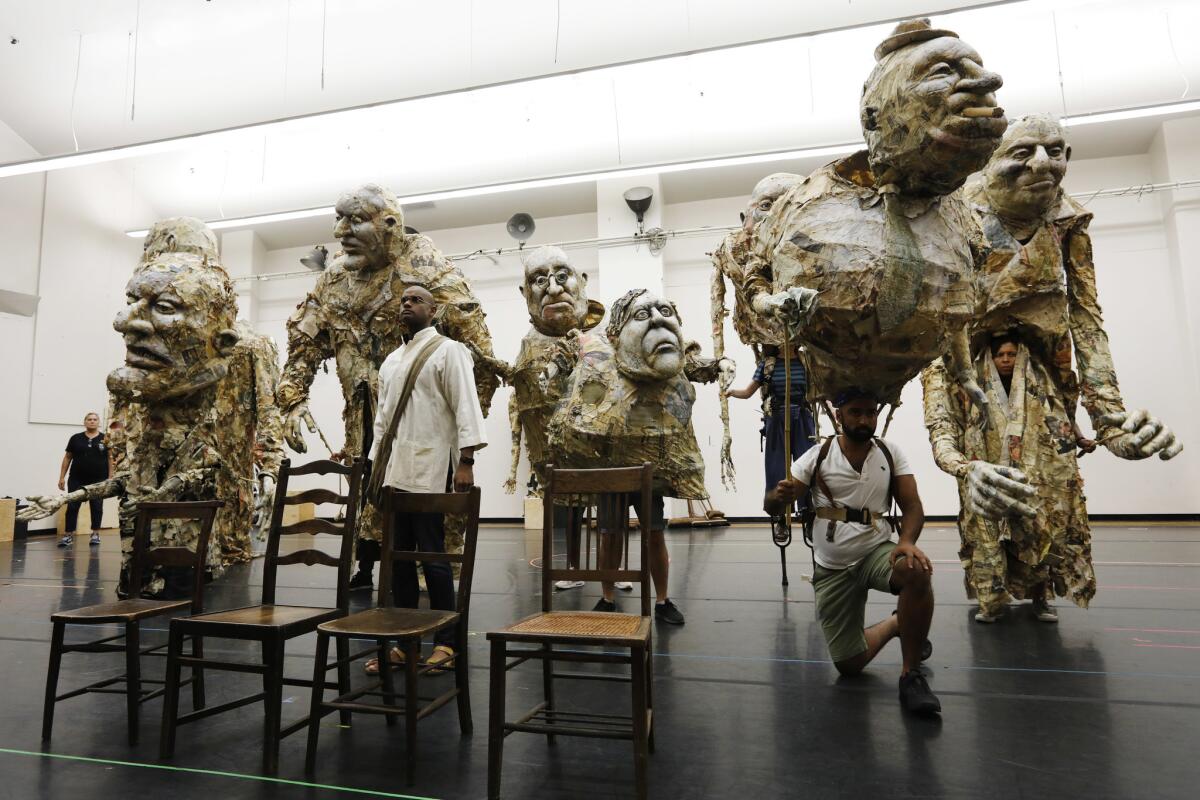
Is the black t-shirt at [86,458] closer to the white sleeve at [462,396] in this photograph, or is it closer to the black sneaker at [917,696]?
the white sleeve at [462,396]

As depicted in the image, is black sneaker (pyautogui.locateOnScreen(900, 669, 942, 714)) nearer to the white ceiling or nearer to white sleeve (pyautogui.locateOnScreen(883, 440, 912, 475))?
white sleeve (pyautogui.locateOnScreen(883, 440, 912, 475))

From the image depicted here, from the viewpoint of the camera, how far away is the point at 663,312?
330 cm

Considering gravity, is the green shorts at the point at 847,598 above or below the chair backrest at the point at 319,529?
below

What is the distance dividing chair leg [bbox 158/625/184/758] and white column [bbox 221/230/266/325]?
9993mm

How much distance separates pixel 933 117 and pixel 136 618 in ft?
8.64

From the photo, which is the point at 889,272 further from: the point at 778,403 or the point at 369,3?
the point at 369,3

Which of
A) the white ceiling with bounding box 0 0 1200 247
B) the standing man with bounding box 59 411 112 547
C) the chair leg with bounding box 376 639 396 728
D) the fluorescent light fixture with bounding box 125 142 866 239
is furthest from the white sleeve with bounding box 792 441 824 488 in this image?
the standing man with bounding box 59 411 112 547

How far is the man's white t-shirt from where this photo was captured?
94.1 inches

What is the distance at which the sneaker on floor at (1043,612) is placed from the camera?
3.23 meters

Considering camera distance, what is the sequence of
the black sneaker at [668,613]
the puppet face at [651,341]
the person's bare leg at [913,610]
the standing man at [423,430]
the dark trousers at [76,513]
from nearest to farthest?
the person's bare leg at [913,610] → the standing man at [423,430] → the puppet face at [651,341] → the black sneaker at [668,613] → the dark trousers at [76,513]

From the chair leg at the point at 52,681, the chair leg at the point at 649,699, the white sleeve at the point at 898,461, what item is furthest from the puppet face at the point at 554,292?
the chair leg at the point at 52,681

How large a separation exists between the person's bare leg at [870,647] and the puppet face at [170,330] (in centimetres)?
368

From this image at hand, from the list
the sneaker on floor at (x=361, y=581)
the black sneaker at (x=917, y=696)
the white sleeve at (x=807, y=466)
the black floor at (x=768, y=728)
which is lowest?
the black floor at (x=768, y=728)

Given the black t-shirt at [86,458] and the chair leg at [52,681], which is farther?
the black t-shirt at [86,458]
